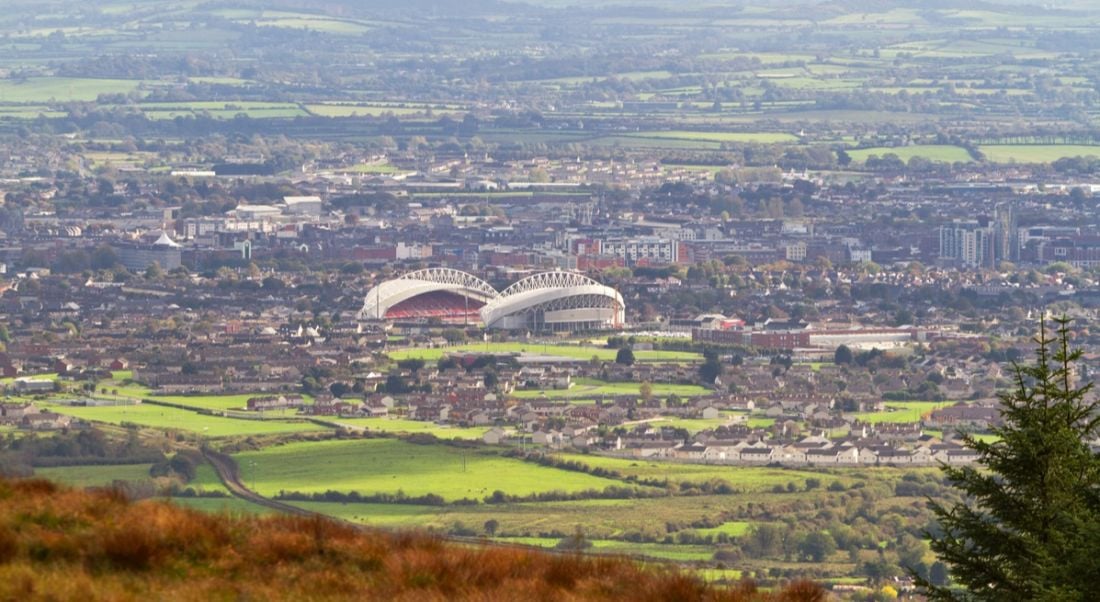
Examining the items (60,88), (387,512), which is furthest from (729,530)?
(60,88)

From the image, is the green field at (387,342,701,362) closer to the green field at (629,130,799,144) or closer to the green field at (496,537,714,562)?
the green field at (496,537,714,562)

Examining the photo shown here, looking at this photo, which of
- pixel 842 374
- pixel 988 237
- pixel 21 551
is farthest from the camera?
pixel 988 237

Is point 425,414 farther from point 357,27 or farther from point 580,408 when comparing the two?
point 357,27

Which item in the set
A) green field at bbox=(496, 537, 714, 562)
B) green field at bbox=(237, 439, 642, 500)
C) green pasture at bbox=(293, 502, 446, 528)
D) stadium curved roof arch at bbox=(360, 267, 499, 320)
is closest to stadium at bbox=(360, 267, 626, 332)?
stadium curved roof arch at bbox=(360, 267, 499, 320)

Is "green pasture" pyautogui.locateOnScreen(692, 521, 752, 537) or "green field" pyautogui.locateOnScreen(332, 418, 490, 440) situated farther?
"green field" pyautogui.locateOnScreen(332, 418, 490, 440)

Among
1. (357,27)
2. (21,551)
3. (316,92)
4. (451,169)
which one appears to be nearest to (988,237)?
(451,169)
